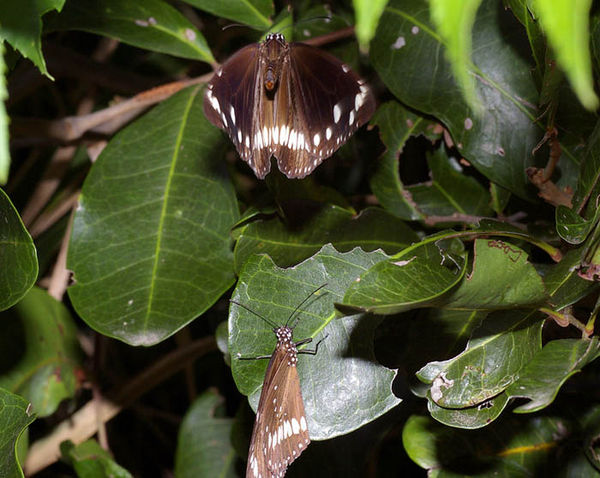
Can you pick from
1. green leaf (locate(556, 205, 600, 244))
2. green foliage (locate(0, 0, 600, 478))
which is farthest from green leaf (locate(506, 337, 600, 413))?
green leaf (locate(556, 205, 600, 244))

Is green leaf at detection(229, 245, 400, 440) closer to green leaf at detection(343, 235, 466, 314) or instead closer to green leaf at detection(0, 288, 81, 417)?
green leaf at detection(343, 235, 466, 314)

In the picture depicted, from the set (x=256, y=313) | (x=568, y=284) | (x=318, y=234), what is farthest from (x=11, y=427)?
(x=568, y=284)

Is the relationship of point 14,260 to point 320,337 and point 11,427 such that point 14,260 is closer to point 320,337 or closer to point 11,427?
point 11,427

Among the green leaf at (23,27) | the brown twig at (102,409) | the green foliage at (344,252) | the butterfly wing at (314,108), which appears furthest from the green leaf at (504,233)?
the brown twig at (102,409)

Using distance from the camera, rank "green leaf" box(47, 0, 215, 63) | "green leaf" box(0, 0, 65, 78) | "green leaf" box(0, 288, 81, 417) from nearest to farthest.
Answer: "green leaf" box(0, 0, 65, 78) → "green leaf" box(47, 0, 215, 63) → "green leaf" box(0, 288, 81, 417)

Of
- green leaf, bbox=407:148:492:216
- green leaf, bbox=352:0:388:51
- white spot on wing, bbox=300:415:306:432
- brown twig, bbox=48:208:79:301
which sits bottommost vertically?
brown twig, bbox=48:208:79:301

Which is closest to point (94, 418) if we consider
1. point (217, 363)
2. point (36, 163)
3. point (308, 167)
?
point (217, 363)
